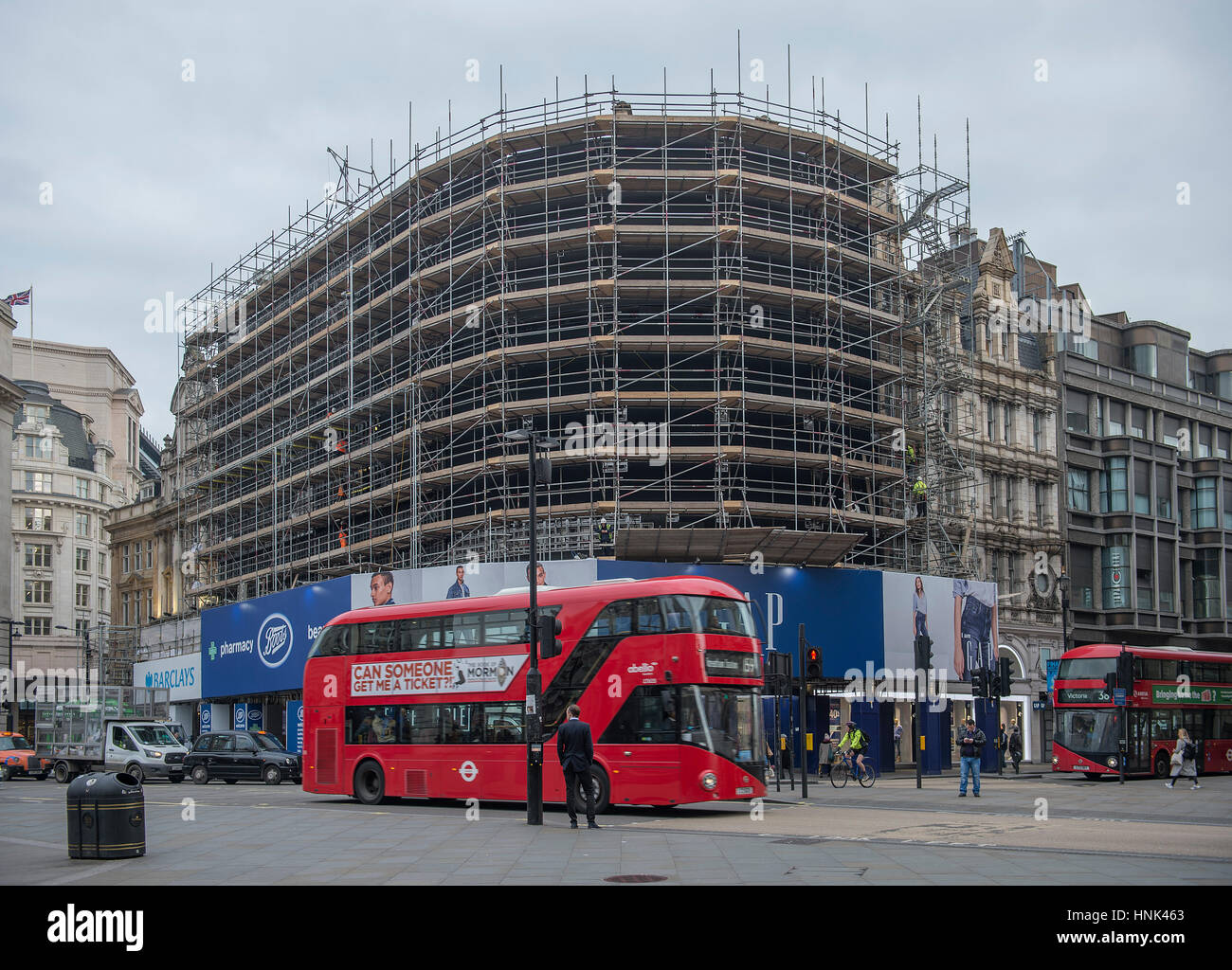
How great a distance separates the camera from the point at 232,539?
59.5 meters

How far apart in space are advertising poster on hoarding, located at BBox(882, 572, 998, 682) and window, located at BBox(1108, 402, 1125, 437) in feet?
55.4

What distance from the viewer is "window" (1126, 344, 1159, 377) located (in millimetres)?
64500

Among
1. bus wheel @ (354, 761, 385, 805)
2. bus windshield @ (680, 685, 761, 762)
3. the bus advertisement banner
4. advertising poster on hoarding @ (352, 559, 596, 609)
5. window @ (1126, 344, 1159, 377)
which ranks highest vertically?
window @ (1126, 344, 1159, 377)

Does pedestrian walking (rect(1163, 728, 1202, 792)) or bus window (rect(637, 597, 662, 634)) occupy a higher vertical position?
bus window (rect(637, 597, 662, 634))

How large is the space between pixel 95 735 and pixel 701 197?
27.4 meters

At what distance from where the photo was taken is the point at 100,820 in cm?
1545

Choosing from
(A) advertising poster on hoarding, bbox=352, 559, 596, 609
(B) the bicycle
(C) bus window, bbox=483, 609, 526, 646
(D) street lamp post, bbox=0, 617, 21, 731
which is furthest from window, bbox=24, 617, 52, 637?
(C) bus window, bbox=483, 609, 526, 646

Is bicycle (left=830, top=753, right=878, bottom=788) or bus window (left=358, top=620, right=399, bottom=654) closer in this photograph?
bus window (left=358, top=620, right=399, bottom=654)

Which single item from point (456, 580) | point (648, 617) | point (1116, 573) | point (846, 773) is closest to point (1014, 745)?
point (846, 773)

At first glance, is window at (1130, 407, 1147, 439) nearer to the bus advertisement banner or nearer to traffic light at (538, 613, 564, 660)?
the bus advertisement banner

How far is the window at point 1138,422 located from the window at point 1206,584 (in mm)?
7390

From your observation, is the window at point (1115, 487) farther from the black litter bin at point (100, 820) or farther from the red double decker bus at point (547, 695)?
the black litter bin at point (100, 820)
